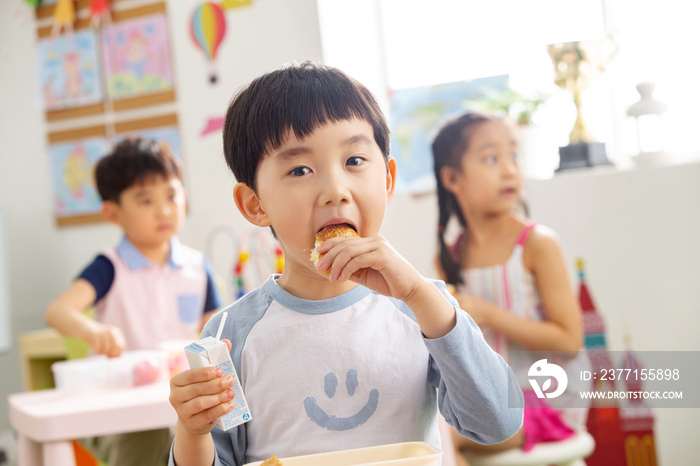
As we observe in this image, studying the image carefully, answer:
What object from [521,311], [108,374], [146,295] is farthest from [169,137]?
[521,311]

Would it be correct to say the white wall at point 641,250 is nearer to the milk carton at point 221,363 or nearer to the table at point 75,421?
the table at point 75,421

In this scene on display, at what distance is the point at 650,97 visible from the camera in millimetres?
1963

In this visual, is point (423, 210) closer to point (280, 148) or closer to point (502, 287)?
point (502, 287)

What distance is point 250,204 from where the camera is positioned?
830 mm

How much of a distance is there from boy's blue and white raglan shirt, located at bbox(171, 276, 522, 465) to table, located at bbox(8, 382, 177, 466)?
374 millimetres

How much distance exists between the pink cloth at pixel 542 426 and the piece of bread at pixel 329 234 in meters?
0.88

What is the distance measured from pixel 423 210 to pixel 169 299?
2.67ft

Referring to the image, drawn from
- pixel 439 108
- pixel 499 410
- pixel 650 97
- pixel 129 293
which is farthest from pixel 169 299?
pixel 650 97

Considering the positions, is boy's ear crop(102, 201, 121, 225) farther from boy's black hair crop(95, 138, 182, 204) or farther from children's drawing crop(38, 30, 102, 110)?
children's drawing crop(38, 30, 102, 110)

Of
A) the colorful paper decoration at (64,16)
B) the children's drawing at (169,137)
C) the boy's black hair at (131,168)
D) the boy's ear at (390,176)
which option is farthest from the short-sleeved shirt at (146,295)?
the colorful paper decoration at (64,16)

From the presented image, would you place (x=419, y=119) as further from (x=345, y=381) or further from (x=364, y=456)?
(x=364, y=456)

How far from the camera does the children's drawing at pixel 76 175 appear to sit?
2734mm

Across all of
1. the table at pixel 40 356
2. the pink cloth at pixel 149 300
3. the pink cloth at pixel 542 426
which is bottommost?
the pink cloth at pixel 542 426

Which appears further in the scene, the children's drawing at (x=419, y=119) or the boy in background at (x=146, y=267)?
the children's drawing at (x=419, y=119)
